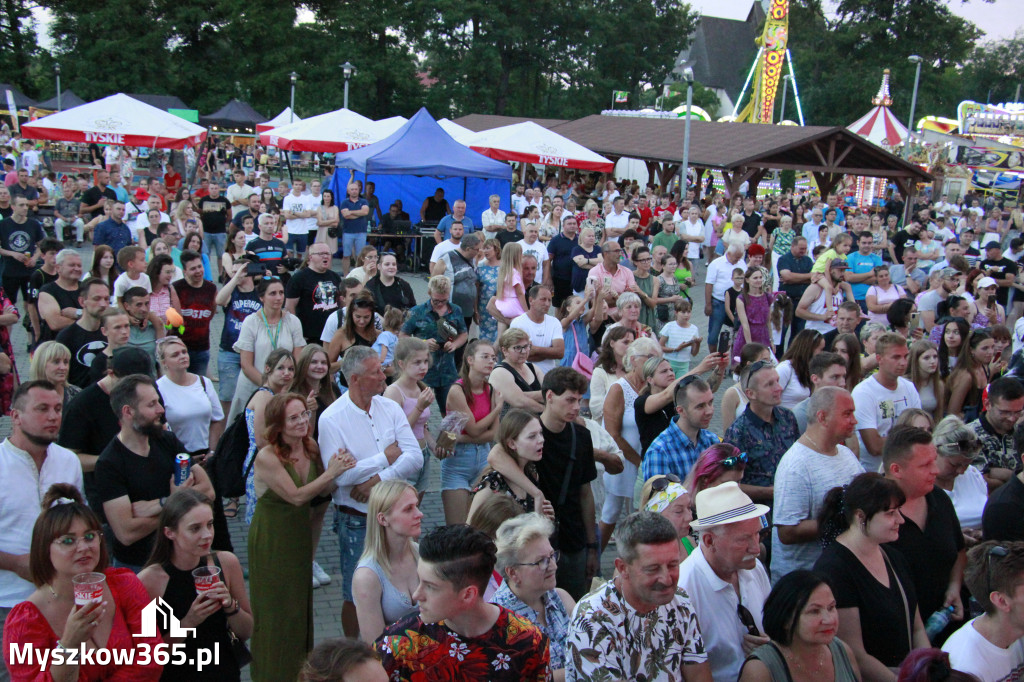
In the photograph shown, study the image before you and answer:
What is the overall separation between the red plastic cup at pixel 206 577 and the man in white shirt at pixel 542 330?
154 inches

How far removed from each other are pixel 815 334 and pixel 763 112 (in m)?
38.3

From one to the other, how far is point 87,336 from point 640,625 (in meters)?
4.71

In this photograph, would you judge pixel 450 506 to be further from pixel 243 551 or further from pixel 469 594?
pixel 469 594

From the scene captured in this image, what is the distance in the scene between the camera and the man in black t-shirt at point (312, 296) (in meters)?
7.62

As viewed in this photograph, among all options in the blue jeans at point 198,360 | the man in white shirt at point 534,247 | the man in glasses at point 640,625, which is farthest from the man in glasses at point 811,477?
the man in white shirt at point 534,247

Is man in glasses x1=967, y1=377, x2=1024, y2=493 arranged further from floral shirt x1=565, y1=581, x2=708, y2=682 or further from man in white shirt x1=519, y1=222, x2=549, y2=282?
man in white shirt x1=519, y1=222, x2=549, y2=282

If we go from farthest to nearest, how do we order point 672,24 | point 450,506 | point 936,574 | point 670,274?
point 672,24 → point 670,274 → point 450,506 → point 936,574

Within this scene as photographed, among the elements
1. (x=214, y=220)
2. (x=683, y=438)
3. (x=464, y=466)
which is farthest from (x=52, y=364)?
(x=214, y=220)

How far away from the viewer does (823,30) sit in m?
63.2

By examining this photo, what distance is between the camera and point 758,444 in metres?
4.92

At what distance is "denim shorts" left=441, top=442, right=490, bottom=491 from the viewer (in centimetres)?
537

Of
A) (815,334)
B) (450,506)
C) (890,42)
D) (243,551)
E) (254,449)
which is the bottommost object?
(243,551)

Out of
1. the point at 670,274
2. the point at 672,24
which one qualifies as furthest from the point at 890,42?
the point at 670,274

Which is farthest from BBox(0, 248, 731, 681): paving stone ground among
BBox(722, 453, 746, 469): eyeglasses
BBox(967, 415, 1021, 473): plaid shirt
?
BBox(967, 415, 1021, 473): plaid shirt
